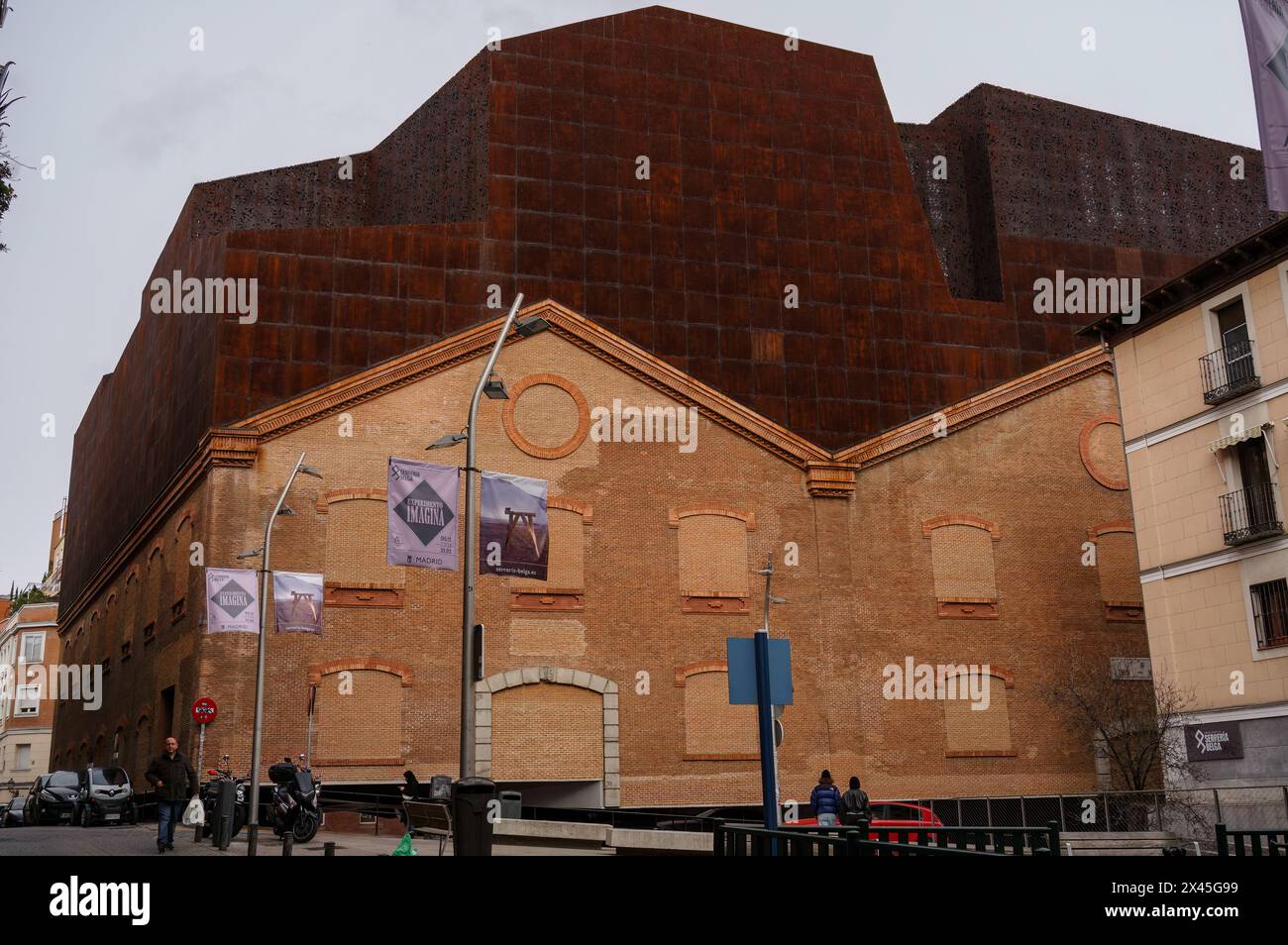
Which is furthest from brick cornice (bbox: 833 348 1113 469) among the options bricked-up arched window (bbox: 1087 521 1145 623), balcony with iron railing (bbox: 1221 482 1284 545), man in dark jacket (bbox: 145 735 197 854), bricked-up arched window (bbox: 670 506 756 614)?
man in dark jacket (bbox: 145 735 197 854)

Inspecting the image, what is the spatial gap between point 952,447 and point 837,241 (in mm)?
7734

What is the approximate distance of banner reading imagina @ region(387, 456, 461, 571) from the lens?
19375 mm

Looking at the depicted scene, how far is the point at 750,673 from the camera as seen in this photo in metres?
12.4

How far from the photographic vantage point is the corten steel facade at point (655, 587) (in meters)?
34.5

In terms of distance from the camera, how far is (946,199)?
46656 mm

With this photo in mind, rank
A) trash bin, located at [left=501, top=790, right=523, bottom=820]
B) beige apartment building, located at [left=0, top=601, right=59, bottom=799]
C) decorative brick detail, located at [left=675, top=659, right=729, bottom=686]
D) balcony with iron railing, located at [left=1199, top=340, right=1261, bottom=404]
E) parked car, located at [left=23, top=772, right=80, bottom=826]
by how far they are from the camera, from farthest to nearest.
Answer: beige apartment building, located at [left=0, top=601, right=59, bottom=799], parked car, located at [left=23, top=772, right=80, bottom=826], decorative brick detail, located at [left=675, top=659, right=729, bottom=686], balcony with iron railing, located at [left=1199, top=340, right=1261, bottom=404], trash bin, located at [left=501, top=790, right=523, bottom=820]

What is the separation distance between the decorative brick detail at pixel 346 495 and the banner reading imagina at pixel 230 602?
26.3 feet

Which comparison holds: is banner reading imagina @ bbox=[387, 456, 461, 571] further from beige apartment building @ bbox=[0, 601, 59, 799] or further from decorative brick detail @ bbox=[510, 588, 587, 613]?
beige apartment building @ bbox=[0, 601, 59, 799]

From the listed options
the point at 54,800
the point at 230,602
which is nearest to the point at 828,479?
the point at 230,602

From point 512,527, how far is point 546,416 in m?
18.1

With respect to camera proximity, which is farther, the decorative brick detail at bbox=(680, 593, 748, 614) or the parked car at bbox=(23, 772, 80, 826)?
the parked car at bbox=(23, 772, 80, 826)

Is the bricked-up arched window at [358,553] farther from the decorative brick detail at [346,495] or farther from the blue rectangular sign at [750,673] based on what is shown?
the blue rectangular sign at [750,673]

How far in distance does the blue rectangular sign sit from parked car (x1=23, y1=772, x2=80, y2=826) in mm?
31723
